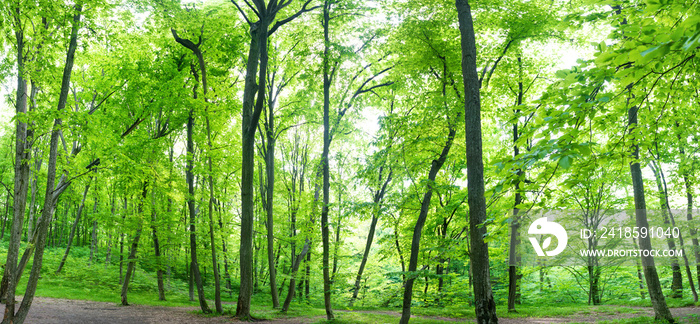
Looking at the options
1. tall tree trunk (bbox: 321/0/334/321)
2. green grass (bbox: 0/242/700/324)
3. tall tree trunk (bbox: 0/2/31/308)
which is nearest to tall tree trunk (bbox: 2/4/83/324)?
tall tree trunk (bbox: 0/2/31/308)

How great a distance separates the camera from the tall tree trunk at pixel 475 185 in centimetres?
487

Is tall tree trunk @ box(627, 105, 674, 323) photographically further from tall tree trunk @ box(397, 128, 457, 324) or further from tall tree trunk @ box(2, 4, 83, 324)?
tall tree trunk @ box(2, 4, 83, 324)

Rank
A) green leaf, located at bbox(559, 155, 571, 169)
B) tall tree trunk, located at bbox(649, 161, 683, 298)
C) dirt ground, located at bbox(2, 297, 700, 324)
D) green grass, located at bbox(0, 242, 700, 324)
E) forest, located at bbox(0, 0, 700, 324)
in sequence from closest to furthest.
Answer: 1. green leaf, located at bbox(559, 155, 571, 169)
2. forest, located at bbox(0, 0, 700, 324)
3. dirt ground, located at bbox(2, 297, 700, 324)
4. green grass, located at bbox(0, 242, 700, 324)
5. tall tree trunk, located at bbox(649, 161, 683, 298)

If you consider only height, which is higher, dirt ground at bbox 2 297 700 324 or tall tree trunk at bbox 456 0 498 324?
tall tree trunk at bbox 456 0 498 324

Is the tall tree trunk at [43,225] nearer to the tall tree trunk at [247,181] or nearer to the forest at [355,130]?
the forest at [355,130]

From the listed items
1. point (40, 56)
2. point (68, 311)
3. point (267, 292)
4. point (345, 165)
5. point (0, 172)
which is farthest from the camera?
point (0, 172)

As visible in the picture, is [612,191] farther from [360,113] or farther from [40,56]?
[40,56]

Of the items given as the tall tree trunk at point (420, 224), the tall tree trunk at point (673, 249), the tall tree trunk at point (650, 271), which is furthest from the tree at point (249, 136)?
the tall tree trunk at point (673, 249)

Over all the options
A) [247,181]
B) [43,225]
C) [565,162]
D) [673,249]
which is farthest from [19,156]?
[673,249]

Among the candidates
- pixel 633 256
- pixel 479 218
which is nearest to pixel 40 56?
pixel 479 218

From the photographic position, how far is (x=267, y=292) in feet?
72.4

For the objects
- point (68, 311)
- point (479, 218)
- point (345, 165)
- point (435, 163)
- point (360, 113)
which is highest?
point (360, 113)

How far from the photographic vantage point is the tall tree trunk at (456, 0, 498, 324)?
4871 millimetres

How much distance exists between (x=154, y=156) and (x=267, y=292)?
1304 cm
